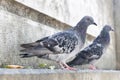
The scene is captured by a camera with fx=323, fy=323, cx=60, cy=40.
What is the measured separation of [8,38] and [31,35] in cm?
30

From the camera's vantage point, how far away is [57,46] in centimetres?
181

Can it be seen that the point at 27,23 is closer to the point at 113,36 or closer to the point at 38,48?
the point at 38,48

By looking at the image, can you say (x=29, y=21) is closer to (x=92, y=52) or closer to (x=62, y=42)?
(x=62, y=42)

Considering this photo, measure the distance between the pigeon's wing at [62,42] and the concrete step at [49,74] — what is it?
0.12m

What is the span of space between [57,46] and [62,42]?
52mm

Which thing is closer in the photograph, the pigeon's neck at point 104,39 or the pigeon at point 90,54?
the pigeon at point 90,54

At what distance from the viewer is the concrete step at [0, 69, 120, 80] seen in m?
1.33

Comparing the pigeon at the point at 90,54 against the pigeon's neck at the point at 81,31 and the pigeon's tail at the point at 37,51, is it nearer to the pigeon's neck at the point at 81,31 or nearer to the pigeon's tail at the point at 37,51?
the pigeon's neck at the point at 81,31

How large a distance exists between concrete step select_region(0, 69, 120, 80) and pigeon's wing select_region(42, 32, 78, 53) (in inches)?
4.9

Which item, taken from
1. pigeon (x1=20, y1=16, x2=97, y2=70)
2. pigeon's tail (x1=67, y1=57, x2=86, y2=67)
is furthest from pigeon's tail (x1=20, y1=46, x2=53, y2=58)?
pigeon's tail (x1=67, y1=57, x2=86, y2=67)

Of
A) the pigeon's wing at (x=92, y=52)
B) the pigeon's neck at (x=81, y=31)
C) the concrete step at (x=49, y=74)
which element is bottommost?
the concrete step at (x=49, y=74)

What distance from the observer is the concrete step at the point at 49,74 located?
1334 mm

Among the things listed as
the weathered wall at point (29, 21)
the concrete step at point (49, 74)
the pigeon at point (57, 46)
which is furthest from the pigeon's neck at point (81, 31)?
the weathered wall at point (29, 21)

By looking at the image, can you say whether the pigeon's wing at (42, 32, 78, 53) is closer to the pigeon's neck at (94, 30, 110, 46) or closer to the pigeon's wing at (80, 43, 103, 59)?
the pigeon's wing at (80, 43, 103, 59)
